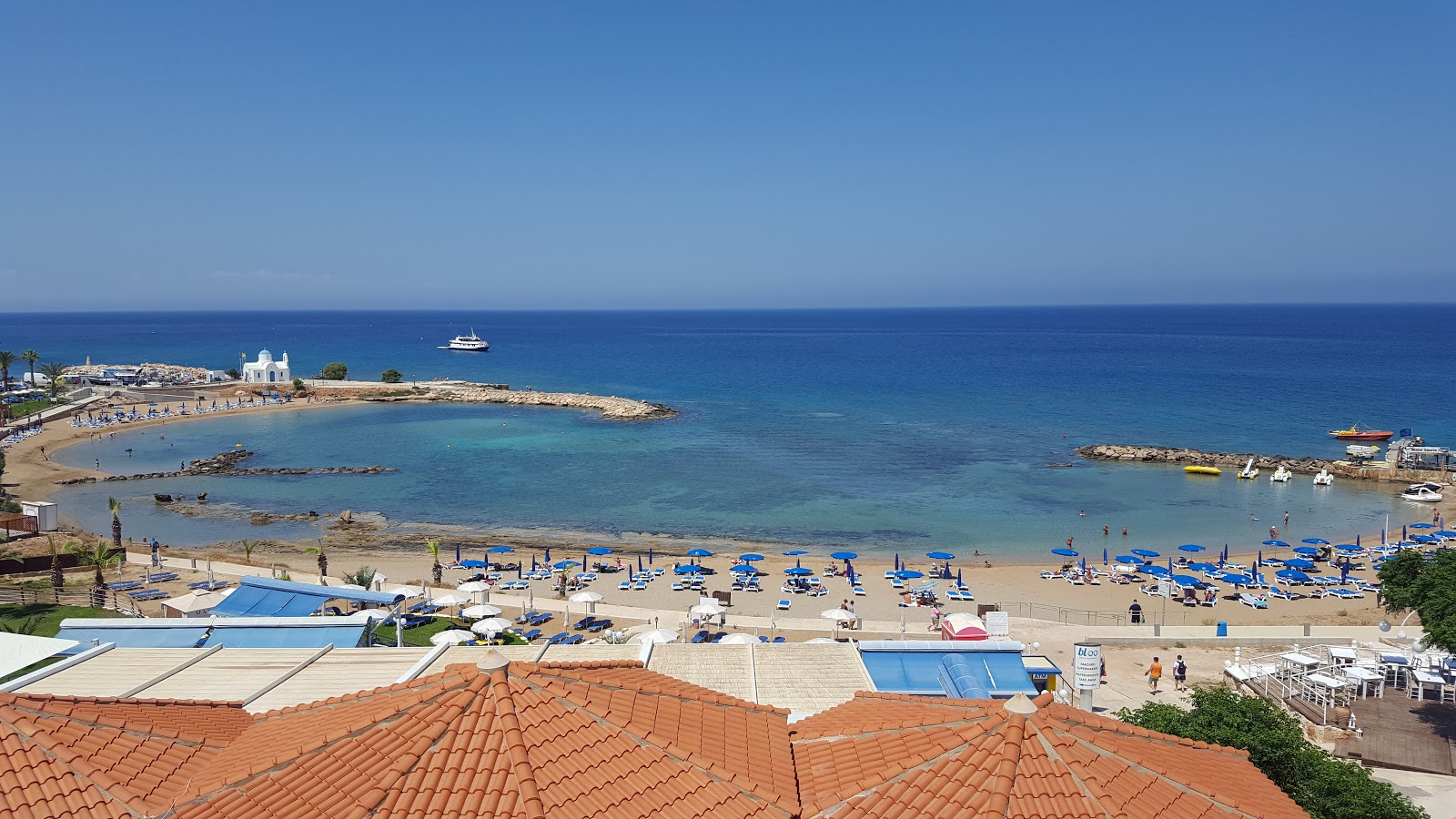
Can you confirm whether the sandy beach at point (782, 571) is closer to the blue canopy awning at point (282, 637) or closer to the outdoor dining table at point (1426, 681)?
the outdoor dining table at point (1426, 681)

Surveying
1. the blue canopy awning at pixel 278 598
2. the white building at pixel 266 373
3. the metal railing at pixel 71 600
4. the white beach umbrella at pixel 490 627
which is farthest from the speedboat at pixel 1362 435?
the white building at pixel 266 373

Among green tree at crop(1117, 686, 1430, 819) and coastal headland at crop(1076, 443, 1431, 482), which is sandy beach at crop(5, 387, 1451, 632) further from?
green tree at crop(1117, 686, 1430, 819)

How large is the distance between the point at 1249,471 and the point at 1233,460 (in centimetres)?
291

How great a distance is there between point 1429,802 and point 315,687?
16271 mm

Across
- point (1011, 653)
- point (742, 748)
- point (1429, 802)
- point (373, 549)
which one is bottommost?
point (373, 549)

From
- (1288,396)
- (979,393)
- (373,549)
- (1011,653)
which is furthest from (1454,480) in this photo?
(373,549)

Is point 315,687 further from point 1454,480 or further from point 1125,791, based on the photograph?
point 1454,480

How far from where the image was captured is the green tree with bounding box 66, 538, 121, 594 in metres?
25.5

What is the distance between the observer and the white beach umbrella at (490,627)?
2111cm

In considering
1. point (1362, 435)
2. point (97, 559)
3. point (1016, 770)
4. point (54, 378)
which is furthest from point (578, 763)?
point (54, 378)

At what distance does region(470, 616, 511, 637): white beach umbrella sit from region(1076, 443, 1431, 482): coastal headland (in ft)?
143

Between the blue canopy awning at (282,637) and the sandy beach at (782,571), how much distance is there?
42.7ft

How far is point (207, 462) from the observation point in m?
52.1

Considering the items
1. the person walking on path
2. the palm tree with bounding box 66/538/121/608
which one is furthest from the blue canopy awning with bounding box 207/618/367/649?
the person walking on path
